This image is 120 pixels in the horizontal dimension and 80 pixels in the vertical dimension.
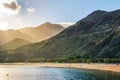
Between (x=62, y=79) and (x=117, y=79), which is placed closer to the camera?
(x=117, y=79)

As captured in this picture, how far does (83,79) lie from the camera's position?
370 feet

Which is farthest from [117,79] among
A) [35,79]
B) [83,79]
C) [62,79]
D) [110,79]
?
[35,79]

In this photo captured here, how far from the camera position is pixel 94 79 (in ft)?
357

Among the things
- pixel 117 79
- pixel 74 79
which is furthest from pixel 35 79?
pixel 117 79

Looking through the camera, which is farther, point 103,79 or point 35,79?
point 35,79

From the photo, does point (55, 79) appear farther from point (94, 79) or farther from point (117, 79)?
point (117, 79)

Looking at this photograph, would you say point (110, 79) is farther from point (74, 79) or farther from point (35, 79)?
point (35, 79)

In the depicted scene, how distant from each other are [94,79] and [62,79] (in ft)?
42.2

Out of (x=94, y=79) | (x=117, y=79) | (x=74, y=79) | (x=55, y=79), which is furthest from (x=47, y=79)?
(x=117, y=79)

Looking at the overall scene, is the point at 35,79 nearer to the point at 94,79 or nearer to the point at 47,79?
the point at 47,79

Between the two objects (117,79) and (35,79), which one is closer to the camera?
(117,79)

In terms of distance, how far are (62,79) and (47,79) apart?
5.78 meters

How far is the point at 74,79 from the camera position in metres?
115

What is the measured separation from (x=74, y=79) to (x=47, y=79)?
10463mm
